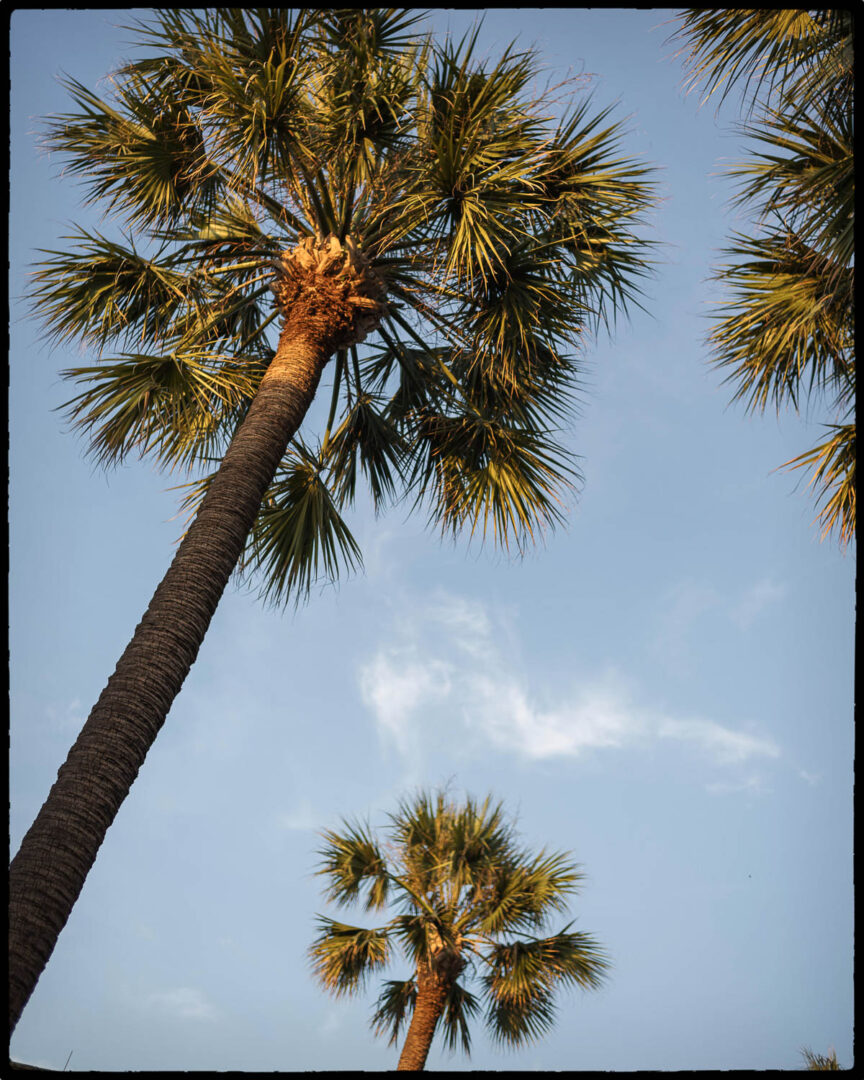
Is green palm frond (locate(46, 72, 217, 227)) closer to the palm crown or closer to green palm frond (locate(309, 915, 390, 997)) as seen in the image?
the palm crown

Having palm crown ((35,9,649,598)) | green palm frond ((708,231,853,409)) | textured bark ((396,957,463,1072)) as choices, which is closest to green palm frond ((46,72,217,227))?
palm crown ((35,9,649,598))

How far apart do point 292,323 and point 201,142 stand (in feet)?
5.99

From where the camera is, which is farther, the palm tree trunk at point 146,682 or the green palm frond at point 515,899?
the green palm frond at point 515,899

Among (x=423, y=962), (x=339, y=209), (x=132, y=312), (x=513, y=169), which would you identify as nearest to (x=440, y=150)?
(x=513, y=169)

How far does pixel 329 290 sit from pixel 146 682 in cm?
331

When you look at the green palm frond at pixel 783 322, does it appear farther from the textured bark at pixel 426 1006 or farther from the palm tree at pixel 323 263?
the textured bark at pixel 426 1006

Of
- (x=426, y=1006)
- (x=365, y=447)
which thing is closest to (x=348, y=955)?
(x=426, y=1006)

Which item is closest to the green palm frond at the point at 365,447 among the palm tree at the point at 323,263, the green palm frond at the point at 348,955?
the palm tree at the point at 323,263

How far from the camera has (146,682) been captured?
421 cm

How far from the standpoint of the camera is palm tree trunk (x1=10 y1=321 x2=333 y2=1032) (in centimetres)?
332

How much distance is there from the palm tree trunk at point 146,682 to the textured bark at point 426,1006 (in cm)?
783

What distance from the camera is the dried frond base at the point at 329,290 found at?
6.16 m

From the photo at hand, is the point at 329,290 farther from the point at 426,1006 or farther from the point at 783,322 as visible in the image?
the point at 426,1006

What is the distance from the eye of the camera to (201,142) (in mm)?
6684
